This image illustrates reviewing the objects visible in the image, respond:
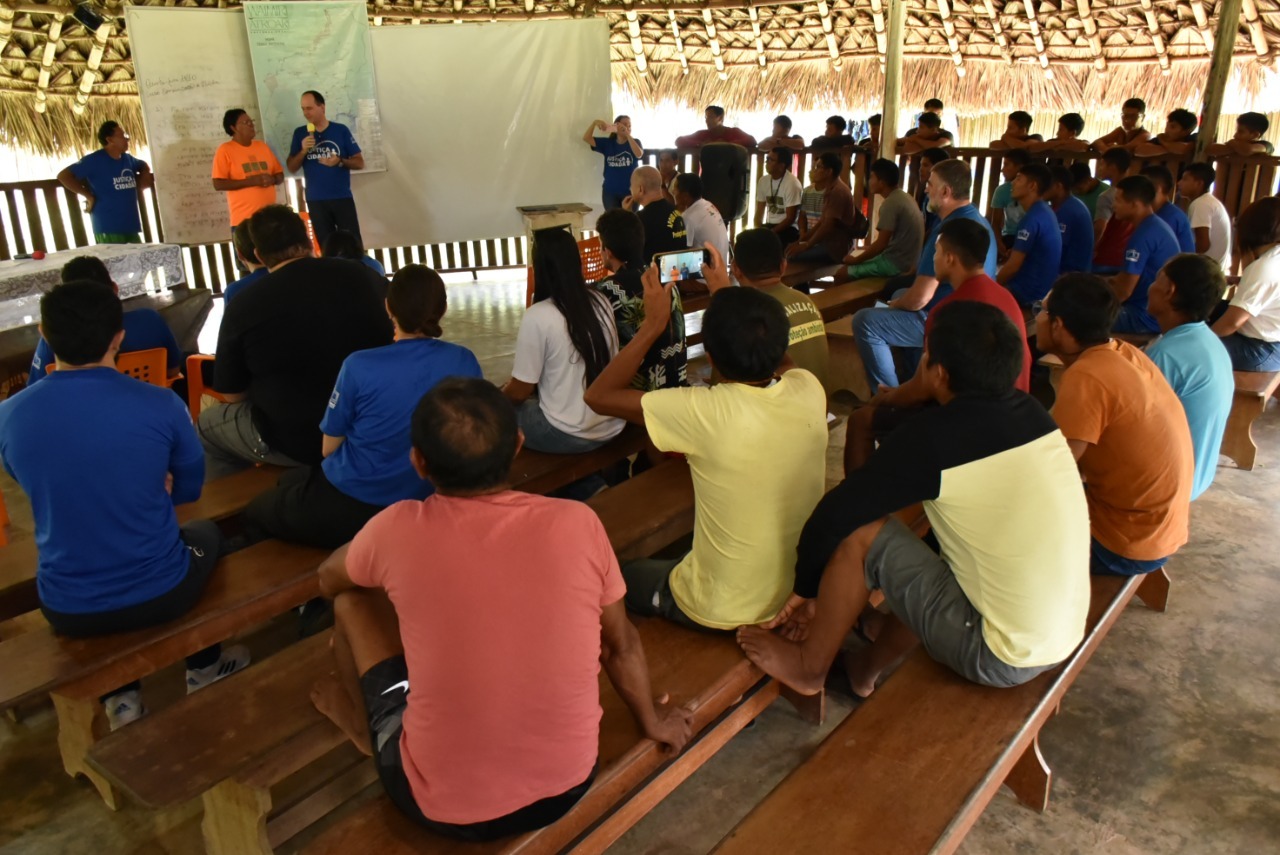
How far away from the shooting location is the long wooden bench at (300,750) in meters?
1.76

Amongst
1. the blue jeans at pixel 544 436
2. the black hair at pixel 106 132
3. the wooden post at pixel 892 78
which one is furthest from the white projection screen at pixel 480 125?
the blue jeans at pixel 544 436

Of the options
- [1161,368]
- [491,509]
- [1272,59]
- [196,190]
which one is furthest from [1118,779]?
[1272,59]

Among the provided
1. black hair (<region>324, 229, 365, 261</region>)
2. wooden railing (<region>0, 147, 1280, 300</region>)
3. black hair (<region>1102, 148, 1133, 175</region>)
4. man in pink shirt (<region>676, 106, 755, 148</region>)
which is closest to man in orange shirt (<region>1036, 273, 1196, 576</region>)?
black hair (<region>324, 229, 365, 261</region>)

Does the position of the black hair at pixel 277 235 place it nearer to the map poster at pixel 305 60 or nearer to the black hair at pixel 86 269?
the black hair at pixel 86 269

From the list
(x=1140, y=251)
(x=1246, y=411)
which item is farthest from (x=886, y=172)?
(x=1246, y=411)

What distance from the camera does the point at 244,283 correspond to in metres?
3.75

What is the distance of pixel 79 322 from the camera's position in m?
2.12

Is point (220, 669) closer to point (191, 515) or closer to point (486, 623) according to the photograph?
point (191, 515)

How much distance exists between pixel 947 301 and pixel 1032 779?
4.84 feet

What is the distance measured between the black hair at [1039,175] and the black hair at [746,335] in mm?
3780

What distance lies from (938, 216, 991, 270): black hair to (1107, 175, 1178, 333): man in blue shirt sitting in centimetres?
166

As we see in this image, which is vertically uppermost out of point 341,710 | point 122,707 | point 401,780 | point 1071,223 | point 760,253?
point 760,253

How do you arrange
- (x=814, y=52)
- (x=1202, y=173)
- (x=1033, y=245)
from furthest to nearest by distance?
(x=814, y=52)
(x=1202, y=173)
(x=1033, y=245)

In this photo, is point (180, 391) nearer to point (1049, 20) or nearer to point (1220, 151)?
point (1220, 151)
